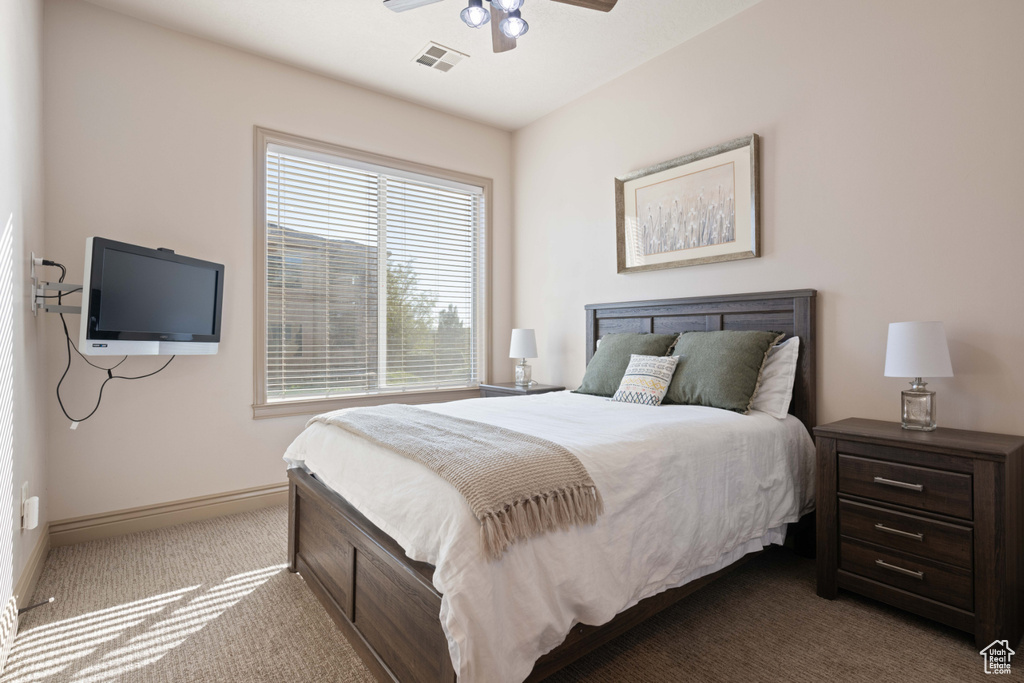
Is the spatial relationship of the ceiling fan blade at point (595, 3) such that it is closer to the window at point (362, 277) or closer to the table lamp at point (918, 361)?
the table lamp at point (918, 361)

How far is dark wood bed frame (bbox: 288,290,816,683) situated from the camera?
1437 mm

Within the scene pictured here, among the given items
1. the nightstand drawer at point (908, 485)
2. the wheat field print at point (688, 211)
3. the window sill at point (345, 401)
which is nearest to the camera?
the nightstand drawer at point (908, 485)

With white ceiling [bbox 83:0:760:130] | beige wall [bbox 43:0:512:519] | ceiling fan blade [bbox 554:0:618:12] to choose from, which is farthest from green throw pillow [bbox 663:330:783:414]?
beige wall [bbox 43:0:512:519]

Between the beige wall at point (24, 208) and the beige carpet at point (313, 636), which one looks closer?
the beige carpet at point (313, 636)

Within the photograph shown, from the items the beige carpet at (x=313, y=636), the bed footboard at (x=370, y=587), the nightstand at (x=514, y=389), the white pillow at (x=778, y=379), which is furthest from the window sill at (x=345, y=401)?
the white pillow at (x=778, y=379)

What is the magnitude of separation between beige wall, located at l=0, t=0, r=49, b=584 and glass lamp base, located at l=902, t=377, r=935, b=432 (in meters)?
3.63

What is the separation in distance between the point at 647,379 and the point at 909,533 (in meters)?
1.28

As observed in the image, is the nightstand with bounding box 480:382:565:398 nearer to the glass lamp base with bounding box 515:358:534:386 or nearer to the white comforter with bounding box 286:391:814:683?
the glass lamp base with bounding box 515:358:534:386

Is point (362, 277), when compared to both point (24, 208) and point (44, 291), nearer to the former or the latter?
point (44, 291)

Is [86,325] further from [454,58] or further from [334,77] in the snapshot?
[454,58]

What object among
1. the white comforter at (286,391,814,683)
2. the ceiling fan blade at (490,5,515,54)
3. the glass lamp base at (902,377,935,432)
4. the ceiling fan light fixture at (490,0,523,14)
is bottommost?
the white comforter at (286,391,814,683)

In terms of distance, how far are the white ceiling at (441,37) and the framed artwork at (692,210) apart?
779mm

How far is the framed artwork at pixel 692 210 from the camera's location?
2.97 metres

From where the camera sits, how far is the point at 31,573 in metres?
2.29
